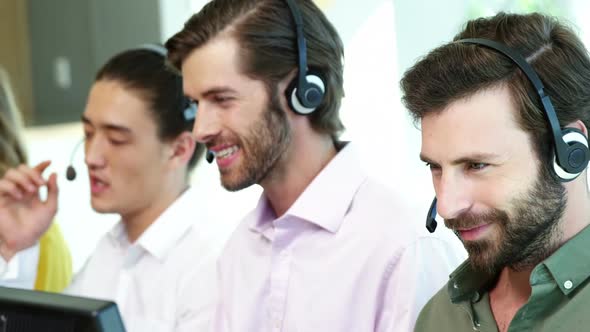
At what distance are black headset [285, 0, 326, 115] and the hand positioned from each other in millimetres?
748

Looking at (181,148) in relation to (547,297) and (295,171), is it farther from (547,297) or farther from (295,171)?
(547,297)

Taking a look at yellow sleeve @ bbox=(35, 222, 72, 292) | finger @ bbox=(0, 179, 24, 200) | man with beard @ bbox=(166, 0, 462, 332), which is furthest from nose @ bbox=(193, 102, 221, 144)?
yellow sleeve @ bbox=(35, 222, 72, 292)

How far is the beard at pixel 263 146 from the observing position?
1728 mm

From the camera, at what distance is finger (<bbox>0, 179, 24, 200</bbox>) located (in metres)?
2.19

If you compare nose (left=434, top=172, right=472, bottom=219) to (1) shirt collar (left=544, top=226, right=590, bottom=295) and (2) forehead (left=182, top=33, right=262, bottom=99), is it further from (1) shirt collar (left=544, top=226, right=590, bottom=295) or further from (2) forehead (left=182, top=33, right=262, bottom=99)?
(2) forehead (left=182, top=33, right=262, bottom=99)

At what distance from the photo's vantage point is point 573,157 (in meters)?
1.20

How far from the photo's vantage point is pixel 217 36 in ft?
5.82

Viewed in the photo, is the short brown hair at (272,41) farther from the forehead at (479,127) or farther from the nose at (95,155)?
the forehead at (479,127)

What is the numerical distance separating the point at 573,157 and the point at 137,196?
46.1 inches

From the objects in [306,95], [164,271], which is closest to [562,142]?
[306,95]

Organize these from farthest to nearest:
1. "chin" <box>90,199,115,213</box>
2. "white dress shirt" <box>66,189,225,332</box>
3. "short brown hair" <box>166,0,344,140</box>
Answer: "chin" <box>90,199,115,213</box>
"white dress shirt" <box>66,189,225,332</box>
"short brown hair" <box>166,0,344,140</box>

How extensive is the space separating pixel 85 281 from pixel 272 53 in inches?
30.3

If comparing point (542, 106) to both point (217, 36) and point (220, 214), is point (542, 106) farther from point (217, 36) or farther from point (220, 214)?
point (220, 214)

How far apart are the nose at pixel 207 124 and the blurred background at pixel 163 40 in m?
0.50
